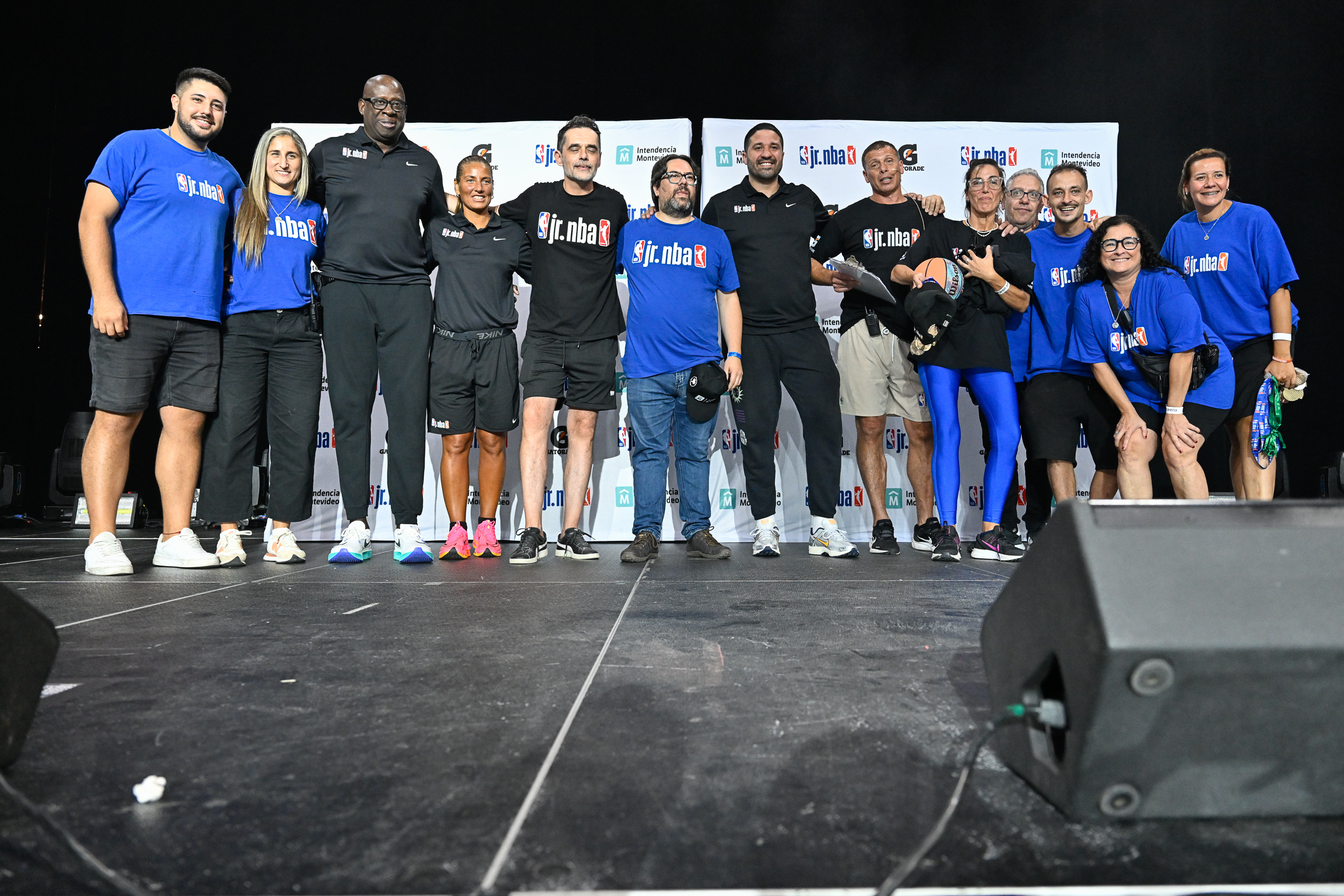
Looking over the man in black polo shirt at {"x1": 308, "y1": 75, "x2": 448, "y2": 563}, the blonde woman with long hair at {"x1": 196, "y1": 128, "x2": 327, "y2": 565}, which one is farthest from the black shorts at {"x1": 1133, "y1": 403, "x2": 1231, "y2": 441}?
the blonde woman with long hair at {"x1": 196, "y1": 128, "x2": 327, "y2": 565}

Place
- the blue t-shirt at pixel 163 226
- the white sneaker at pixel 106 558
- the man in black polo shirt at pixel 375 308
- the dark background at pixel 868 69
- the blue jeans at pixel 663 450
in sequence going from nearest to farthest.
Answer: the white sneaker at pixel 106 558
the blue t-shirt at pixel 163 226
the man in black polo shirt at pixel 375 308
the blue jeans at pixel 663 450
the dark background at pixel 868 69

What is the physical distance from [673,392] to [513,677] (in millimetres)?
2171

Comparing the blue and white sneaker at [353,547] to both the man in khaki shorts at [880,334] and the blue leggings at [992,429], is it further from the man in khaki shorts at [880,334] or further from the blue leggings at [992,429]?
the blue leggings at [992,429]

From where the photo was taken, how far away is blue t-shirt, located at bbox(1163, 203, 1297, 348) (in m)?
2.97

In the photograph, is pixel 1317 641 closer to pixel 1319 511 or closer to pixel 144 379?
pixel 1319 511

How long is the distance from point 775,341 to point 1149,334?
137 centimetres

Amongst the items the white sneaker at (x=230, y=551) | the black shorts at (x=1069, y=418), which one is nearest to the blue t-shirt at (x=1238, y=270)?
the black shorts at (x=1069, y=418)

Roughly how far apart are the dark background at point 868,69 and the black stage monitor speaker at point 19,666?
4256mm

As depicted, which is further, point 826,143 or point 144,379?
point 826,143

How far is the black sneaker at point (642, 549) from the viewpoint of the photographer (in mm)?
3047

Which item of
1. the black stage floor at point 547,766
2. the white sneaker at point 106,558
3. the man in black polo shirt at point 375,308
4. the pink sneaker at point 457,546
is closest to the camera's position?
the black stage floor at point 547,766

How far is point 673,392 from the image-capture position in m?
3.32

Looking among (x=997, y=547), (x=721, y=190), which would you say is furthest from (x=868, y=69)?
(x=997, y=547)

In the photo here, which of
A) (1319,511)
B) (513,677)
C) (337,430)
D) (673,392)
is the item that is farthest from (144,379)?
(1319,511)
